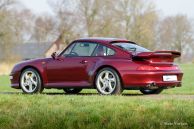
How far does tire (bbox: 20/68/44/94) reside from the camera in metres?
12.4

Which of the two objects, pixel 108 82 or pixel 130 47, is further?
pixel 130 47

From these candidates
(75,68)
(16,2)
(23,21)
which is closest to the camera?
(75,68)

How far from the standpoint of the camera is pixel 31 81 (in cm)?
1244

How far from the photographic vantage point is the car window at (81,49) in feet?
39.4

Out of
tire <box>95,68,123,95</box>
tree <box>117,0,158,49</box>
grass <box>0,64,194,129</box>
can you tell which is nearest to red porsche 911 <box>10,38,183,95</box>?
tire <box>95,68,123,95</box>

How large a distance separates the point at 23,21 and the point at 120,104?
242ft

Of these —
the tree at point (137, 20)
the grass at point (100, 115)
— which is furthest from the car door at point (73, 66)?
the tree at point (137, 20)

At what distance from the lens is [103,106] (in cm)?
809

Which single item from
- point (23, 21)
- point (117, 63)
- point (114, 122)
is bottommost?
point (114, 122)

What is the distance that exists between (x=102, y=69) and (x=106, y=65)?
5.4 inches

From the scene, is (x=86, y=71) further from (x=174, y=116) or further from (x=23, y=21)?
(x=23, y=21)

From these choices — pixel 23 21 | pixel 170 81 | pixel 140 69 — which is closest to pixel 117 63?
pixel 140 69

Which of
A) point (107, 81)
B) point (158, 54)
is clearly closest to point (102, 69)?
point (107, 81)

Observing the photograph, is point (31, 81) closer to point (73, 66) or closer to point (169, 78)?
point (73, 66)
